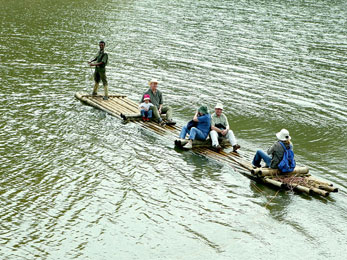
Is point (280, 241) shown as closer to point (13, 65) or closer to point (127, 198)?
point (127, 198)

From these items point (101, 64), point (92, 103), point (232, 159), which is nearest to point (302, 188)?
point (232, 159)

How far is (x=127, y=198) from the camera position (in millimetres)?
14797

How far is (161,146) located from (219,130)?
2.44 meters

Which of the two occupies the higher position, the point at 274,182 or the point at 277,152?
the point at 277,152

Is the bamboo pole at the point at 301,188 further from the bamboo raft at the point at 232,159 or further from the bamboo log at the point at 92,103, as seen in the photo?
the bamboo log at the point at 92,103

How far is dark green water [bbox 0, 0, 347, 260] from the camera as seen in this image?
1278 cm

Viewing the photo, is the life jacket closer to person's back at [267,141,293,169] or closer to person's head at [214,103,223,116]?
person's back at [267,141,293,169]

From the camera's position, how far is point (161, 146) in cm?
1936

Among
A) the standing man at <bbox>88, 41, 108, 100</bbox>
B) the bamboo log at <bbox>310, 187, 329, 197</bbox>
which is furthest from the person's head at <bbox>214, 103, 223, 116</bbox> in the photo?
the standing man at <bbox>88, 41, 108, 100</bbox>

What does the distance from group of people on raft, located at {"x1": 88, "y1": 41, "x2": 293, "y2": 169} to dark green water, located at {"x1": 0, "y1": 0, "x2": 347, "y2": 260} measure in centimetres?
93

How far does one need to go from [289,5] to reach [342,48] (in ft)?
83.1

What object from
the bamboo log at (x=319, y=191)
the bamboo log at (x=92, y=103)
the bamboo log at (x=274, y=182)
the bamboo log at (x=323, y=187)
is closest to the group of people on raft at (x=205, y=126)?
the bamboo log at (x=274, y=182)

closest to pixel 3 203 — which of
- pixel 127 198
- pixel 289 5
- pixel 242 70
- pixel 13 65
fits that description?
pixel 127 198

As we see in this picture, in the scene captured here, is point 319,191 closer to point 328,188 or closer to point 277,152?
point 328,188
